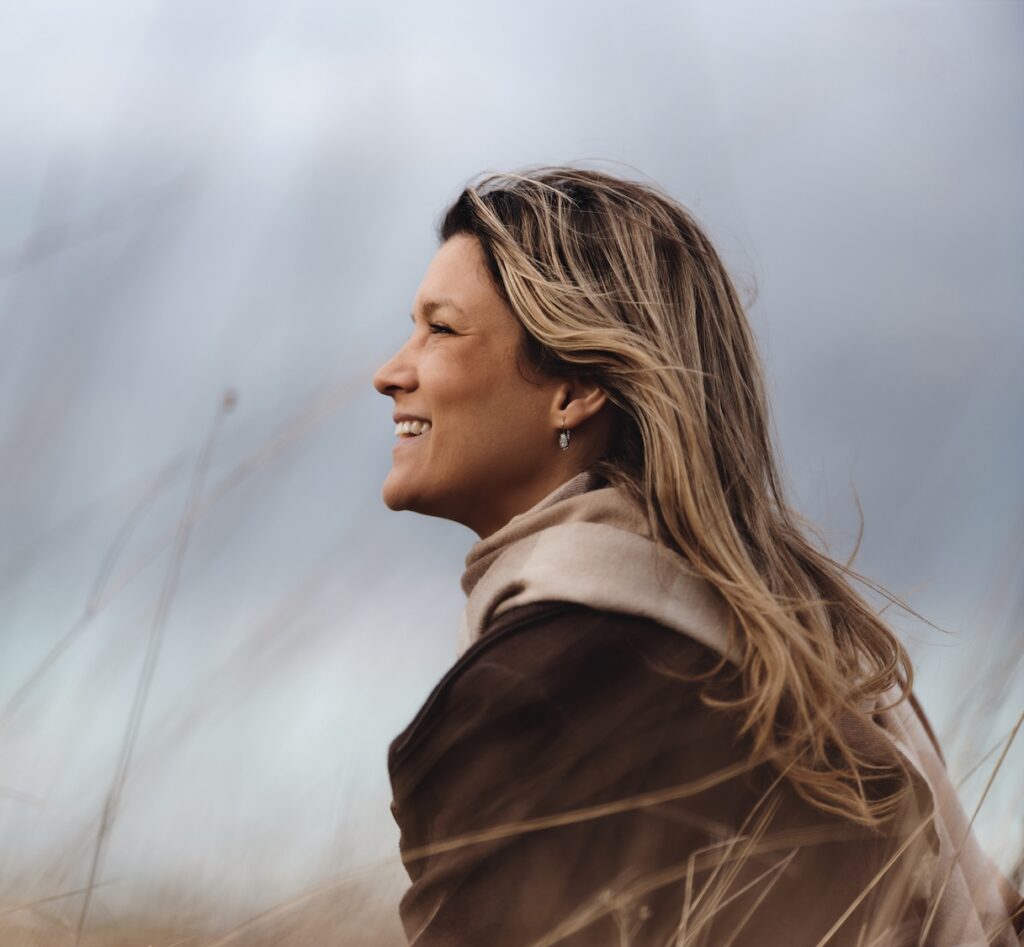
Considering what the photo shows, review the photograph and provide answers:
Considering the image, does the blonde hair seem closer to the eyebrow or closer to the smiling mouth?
the eyebrow

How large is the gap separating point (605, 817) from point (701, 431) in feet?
2.14

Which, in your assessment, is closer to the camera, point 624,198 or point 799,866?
point 799,866

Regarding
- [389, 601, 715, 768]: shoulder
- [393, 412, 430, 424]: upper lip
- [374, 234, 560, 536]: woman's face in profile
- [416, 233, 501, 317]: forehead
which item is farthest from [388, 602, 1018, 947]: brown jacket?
[416, 233, 501, 317]: forehead

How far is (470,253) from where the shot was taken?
210 cm

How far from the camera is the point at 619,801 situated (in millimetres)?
1464

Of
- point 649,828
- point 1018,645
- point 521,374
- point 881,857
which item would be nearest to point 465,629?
point 521,374

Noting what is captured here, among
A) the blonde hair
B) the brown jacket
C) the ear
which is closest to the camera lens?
the brown jacket

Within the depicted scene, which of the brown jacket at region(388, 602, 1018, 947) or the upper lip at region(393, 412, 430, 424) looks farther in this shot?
the upper lip at region(393, 412, 430, 424)

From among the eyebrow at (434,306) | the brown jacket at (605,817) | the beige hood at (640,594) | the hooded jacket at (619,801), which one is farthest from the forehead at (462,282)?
the brown jacket at (605,817)

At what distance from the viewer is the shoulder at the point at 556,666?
1.48 metres

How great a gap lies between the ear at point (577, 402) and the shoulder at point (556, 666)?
1.48ft

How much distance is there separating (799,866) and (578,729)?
41 cm

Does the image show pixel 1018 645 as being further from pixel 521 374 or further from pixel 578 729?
pixel 521 374

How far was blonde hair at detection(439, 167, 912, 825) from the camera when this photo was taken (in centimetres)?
160
